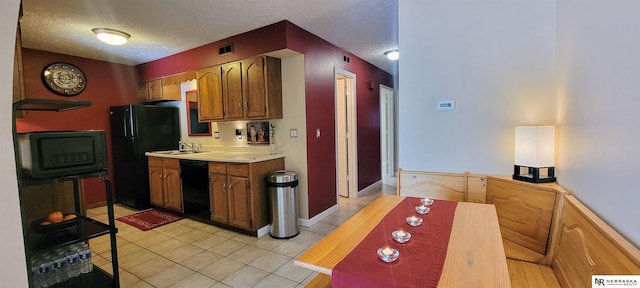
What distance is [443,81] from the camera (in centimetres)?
238

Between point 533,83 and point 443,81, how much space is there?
62 centimetres

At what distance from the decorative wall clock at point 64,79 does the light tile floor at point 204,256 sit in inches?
90.6

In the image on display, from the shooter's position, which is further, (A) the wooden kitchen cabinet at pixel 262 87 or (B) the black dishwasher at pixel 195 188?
(B) the black dishwasher at pixel 195 188

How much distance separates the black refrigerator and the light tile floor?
846 mm

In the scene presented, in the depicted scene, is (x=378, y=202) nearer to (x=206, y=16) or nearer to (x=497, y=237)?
(x=497, y=237)

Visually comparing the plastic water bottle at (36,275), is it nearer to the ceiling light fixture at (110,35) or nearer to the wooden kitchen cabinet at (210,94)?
the wooden kitchen cabinet at (210,94)

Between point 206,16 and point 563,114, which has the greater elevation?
point 206,16

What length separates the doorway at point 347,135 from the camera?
447 cm

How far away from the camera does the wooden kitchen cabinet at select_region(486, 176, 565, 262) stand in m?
1.65

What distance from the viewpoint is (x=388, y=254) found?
3.38 feet

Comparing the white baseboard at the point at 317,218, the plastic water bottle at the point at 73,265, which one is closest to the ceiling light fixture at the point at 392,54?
the white baseboard at the point at 317,218

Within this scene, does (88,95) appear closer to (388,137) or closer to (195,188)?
(195,188)

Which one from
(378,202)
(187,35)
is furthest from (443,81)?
(187,35)

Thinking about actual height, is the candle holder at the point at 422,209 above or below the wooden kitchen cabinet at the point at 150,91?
below
